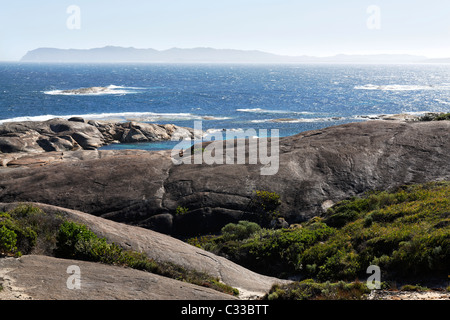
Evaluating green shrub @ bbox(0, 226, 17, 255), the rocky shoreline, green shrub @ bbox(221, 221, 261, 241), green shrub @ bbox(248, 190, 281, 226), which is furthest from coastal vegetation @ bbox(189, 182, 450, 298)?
green shrub @ bbox(0, 226, 17, 255)

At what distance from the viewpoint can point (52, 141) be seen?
5794 centimetres

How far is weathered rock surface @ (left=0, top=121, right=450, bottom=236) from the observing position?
24.3 m

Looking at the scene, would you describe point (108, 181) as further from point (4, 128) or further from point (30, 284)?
point (4, 128)

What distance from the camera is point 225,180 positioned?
26.0m

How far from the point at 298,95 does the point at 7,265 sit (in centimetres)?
13191

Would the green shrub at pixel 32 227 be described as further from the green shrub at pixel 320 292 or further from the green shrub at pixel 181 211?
the green shrub at pixel 181 211

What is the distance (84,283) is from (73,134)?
54.4 meters

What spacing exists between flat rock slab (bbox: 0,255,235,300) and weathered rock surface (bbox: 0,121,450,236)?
439 inches

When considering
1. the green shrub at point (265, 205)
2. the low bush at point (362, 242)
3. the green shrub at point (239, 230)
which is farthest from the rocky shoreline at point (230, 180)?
the low bush at point (362, 242)

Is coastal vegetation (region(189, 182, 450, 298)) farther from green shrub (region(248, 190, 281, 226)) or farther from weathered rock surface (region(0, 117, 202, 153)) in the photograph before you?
weathered rock surface (region(0, 117, 202, 153))

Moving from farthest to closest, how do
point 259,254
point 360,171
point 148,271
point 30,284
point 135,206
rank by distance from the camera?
1. point 360,171
2. point 135,206
3. point 259,254
4. point 148,271
5. point 30,284

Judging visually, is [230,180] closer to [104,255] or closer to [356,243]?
[356,243]
